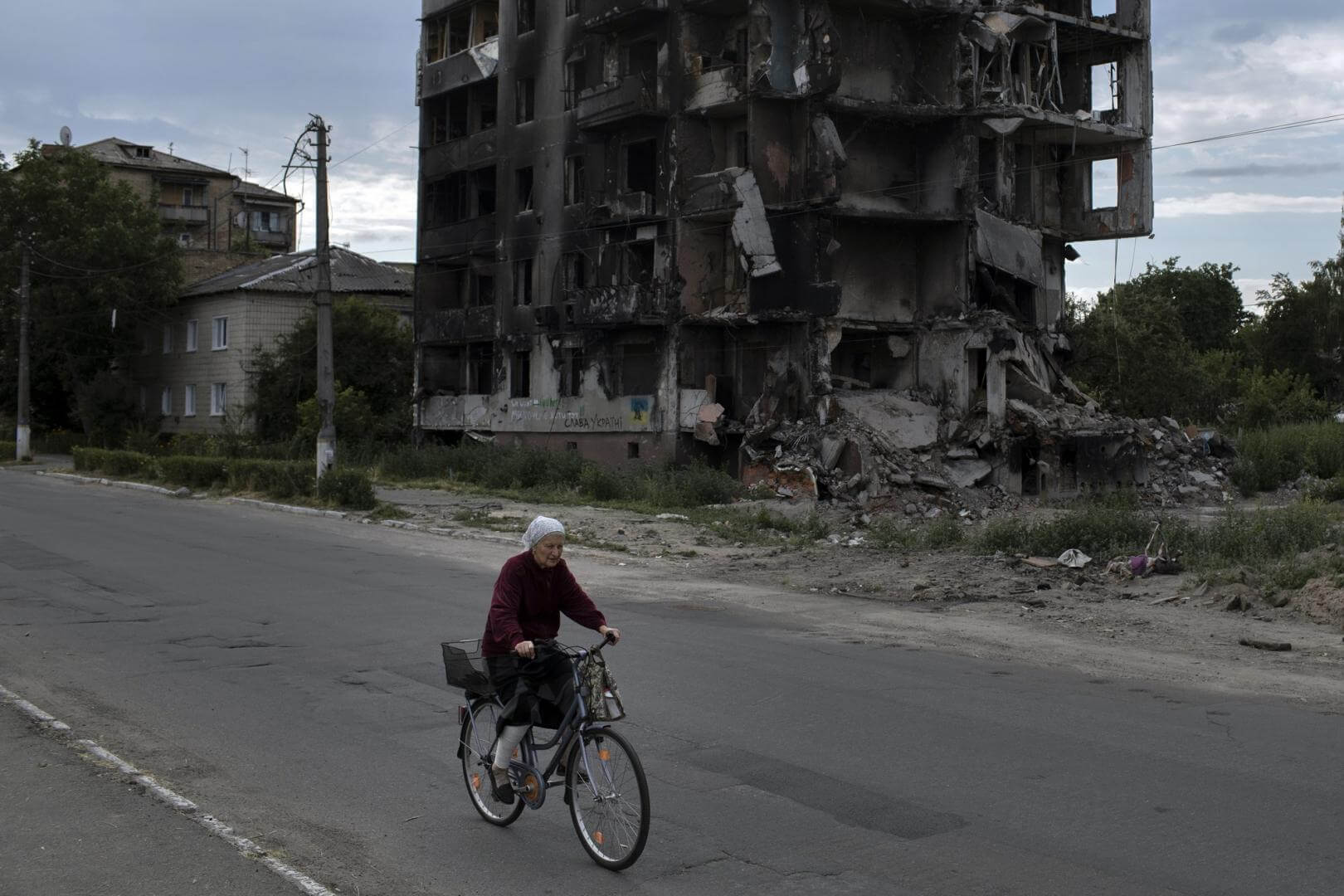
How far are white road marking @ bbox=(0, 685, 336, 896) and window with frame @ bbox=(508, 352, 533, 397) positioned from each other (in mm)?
37043

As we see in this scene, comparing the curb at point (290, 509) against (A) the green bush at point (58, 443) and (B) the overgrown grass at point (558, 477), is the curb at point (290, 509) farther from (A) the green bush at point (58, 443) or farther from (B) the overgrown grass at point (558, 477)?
(A) the green bush at point (58, 443)

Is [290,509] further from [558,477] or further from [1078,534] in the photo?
[1078,534]

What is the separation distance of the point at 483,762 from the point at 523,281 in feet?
133

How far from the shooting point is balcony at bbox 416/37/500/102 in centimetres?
4803

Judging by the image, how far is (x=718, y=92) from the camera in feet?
124

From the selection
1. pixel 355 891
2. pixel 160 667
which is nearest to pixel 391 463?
pixel 160 667

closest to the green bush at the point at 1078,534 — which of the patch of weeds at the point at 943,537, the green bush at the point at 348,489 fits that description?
the patch of weeds at the point at 943,537

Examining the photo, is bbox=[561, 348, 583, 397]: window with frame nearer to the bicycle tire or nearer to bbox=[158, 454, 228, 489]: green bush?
bbox=[158, 454, 228, 489]: green bush

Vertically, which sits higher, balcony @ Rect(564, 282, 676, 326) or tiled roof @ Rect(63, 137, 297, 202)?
tiled roof @ Rect(63, 137, 297, 202)

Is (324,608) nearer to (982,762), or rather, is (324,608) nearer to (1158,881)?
(982,762)

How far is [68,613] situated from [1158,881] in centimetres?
1175

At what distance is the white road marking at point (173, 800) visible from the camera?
5707 millimetres

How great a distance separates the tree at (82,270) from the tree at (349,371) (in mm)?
9639

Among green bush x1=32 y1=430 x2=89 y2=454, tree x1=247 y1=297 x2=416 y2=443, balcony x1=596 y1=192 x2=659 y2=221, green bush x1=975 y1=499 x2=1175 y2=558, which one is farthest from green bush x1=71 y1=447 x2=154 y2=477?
green bush x1=975 y1=499 x2=1175 y2=558
